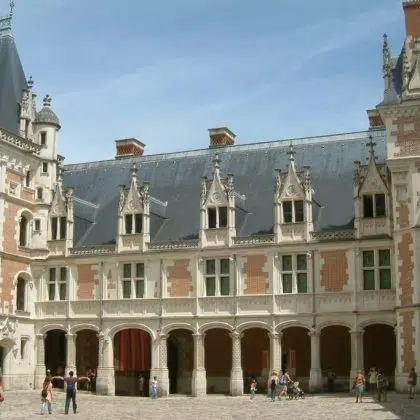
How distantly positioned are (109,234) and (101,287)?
120 inches

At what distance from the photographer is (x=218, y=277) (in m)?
38.5

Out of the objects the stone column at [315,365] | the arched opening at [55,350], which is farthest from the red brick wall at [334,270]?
the arched opening at [55,350]

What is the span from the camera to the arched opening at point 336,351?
37.6 metres

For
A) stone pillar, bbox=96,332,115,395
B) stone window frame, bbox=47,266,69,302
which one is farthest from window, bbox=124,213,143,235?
stone pillar, bbox=96,332,115,395

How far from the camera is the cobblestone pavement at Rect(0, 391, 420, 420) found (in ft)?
83.1

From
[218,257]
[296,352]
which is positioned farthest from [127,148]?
[296,352]

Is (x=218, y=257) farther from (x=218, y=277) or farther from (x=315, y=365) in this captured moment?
(x=315, y=365)

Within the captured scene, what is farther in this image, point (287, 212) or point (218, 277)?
point (218, 277)

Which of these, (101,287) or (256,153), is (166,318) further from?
(256,153)

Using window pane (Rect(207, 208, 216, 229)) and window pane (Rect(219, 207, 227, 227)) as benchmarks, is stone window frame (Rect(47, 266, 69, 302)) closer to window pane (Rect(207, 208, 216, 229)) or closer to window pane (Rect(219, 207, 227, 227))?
window pane (Rect(207, 208, 216, 229))

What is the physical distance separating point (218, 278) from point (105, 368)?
281 inches

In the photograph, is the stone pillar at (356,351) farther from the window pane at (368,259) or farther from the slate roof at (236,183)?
the slate roof at (236,183)

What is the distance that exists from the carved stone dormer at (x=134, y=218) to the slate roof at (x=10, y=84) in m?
6.88

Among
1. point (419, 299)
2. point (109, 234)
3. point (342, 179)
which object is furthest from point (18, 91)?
point (419, 299)
